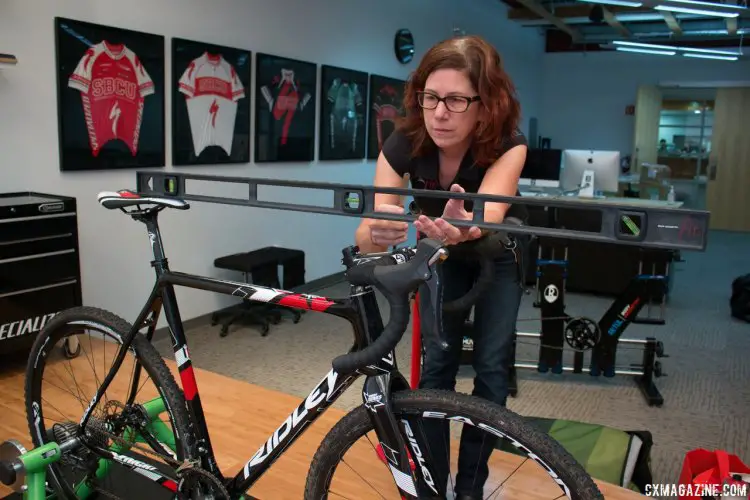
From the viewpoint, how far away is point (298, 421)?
1.34 m

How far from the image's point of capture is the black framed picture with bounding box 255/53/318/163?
492 centimetres

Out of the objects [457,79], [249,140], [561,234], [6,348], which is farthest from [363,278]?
[249,140]

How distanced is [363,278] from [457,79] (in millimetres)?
522

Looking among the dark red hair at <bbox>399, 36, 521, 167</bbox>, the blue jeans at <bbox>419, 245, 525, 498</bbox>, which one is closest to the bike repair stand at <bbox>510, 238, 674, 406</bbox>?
the blue jeans at <bbox>419, 245, 525, 498</bbox>

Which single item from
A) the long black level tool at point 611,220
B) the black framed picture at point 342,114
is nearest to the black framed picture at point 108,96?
the black framed picture at point 342,114

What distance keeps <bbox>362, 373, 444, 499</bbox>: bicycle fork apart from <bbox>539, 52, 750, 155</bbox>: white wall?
10585 millimetres

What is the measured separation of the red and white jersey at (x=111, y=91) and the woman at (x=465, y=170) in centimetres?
270

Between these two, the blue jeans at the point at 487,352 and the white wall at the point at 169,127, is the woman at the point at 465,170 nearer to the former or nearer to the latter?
the blue jeans at the point at 487,352

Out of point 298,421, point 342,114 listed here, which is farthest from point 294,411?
point 342,114

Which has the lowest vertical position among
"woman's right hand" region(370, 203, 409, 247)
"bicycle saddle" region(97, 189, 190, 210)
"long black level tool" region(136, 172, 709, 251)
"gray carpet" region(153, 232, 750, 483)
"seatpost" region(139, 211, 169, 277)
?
"gray carpet" region(153, 232, 750, 483)

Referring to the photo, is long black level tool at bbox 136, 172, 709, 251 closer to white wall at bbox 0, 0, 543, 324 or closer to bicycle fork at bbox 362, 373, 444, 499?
bicycle fork at bbox 362, 373, 444, 499

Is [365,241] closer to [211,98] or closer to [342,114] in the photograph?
[211,98]

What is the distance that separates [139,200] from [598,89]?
10734mm

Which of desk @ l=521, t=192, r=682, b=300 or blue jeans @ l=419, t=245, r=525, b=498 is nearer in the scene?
blue jeans @ l=419, t=245, r=525, b=498
